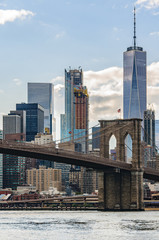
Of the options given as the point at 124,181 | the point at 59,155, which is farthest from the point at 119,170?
the point at 59,155

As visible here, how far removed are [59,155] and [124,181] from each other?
1312 centimetres

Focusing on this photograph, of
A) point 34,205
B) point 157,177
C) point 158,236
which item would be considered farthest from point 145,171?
point 34,205

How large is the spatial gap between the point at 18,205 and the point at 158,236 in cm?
13765

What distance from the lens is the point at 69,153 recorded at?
8225 centimetres

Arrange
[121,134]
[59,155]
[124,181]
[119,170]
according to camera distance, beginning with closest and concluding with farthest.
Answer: [59,155] < [119,170] < [124,181] < [121,134]

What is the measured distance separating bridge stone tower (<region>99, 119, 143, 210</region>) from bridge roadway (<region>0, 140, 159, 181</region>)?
1.28 m

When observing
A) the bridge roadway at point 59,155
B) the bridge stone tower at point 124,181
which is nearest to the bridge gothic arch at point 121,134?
the bridge stone tower at point 124,181

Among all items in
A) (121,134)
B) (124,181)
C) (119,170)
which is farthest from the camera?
(121,134)

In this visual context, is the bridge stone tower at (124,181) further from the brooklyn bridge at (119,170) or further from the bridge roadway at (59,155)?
the bridge roadway at (59,155)

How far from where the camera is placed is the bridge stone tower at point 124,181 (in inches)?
3462

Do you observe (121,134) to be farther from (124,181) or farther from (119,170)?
(119,170)

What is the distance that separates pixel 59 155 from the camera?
261ft

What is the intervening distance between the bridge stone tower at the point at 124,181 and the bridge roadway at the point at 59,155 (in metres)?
1.28

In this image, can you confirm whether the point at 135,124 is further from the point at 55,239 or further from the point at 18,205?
the point at 18,205
